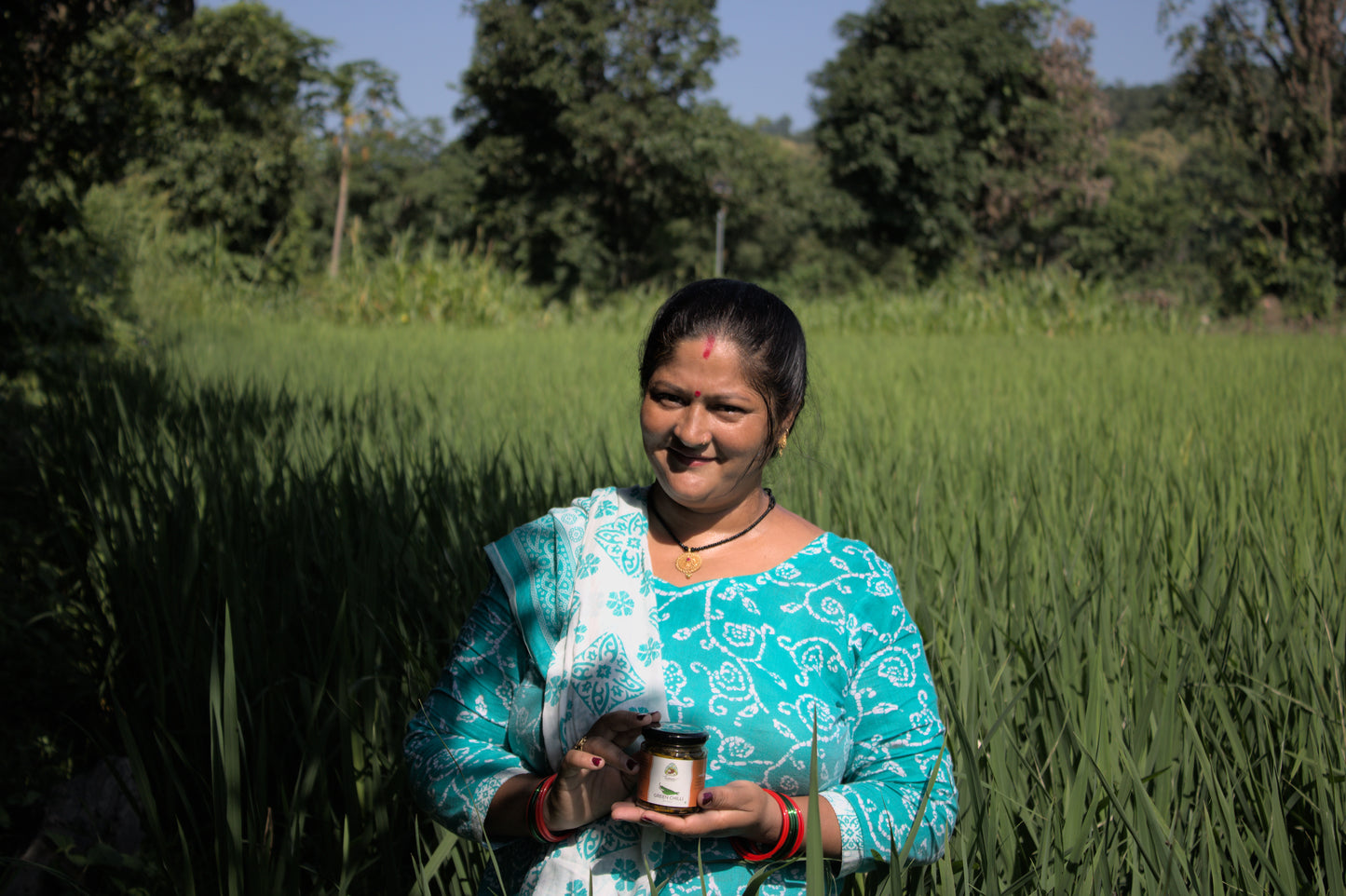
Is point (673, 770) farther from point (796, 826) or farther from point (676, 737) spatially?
point (796, 826)

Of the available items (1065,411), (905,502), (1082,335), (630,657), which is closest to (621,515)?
(630,657)

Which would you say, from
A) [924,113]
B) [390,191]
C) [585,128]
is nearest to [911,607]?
[585,128]

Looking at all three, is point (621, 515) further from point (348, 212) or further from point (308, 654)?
point (348, 212)

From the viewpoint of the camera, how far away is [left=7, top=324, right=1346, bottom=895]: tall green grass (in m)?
1.32

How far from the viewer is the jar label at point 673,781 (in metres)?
0.87

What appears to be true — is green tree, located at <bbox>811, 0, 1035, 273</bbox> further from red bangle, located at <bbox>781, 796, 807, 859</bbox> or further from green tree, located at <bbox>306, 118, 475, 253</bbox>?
red bangle, located at <bbox>781, 796, 807, 859</bbox>

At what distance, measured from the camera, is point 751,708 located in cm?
103

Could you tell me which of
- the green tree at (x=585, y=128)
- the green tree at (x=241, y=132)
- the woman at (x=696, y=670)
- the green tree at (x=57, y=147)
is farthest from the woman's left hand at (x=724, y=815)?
the green tree at (x=585, y=128)

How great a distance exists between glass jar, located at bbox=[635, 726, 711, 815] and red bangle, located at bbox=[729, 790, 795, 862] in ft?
0.40

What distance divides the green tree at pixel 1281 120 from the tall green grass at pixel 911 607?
1604 centimetres

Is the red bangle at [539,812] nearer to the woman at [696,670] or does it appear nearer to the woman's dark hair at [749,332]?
the woman at [696,670]

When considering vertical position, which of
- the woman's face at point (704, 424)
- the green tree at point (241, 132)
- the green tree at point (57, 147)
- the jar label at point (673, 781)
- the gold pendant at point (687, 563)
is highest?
the green tree at point (241, 132)

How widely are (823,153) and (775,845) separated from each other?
28614 mm

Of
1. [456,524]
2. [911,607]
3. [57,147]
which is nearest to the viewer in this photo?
[911,607]
